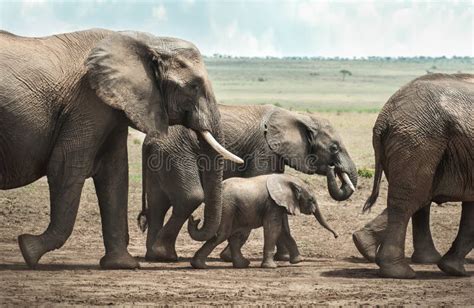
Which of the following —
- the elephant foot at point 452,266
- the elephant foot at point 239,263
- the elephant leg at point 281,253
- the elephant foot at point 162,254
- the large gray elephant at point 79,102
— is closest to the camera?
the large gray elephant at point 79,102

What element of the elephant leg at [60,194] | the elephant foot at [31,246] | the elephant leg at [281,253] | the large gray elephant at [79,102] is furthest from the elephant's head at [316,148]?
the elephant foot at [31,246]

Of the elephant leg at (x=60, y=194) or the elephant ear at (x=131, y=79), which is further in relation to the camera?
the elephant leg at (x=60, y=194)

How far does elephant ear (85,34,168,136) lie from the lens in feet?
35.7

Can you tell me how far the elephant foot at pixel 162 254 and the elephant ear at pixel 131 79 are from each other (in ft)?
5.85

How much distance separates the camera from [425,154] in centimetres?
1119

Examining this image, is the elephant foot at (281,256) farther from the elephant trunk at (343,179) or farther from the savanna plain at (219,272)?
the elephant trunk at (343,179)

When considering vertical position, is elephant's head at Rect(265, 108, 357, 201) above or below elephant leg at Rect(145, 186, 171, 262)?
above

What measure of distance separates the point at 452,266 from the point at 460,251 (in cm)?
16

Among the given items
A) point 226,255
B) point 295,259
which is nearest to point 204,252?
point 226,255

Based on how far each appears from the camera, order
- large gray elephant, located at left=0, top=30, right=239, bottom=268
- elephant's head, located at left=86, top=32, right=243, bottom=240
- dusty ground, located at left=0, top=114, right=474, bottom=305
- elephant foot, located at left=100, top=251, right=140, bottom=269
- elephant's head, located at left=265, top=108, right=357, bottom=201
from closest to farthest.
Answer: dusty ground, located at left=0, top=114, right=474, bottom=305 → large gray elephant, located at left=0, top=30, right=239, bottom=268 → elephant's head, located at left=86, top=32, right=243, bottom=240 → elephant foot, located at left=100, top=251, right=140, bottom=269 → elephant's head, located at left=265, top=108, right=357, bottom=201

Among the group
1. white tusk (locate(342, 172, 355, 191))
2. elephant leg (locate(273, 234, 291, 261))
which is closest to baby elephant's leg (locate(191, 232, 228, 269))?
elephant leg (locate(273, 234, 291, 261))

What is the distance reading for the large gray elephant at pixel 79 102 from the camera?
1086 centimetres

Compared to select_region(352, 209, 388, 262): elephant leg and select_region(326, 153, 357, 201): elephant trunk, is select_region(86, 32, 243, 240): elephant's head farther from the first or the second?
select_region(326, 153, 357, 201): elephant trunk

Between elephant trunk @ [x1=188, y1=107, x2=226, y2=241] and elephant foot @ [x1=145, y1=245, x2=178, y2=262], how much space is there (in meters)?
0.90
